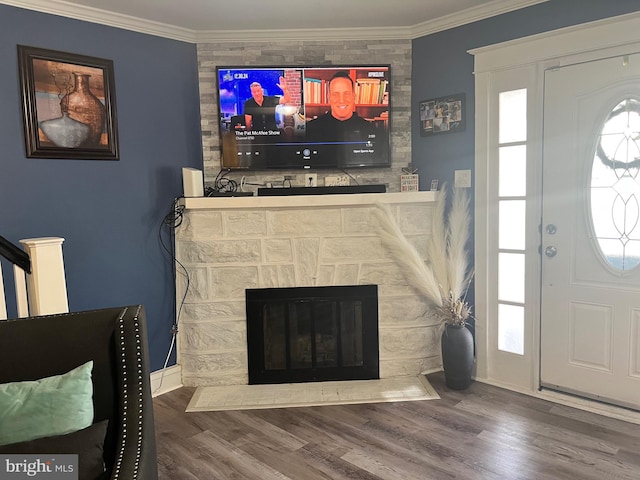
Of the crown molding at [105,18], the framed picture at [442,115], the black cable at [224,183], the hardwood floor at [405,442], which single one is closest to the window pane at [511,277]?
the hardwood floor at [405,442]

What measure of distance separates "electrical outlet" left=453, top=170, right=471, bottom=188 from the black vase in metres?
0.97

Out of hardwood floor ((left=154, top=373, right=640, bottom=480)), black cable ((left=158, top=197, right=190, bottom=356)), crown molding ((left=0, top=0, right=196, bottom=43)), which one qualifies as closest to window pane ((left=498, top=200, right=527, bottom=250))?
Result: hardwood floor ((left=154, top=373, right=640, bottom=480))

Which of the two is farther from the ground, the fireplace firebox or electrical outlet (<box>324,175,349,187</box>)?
electrical outlet (<box>324,175,349,187</box>)

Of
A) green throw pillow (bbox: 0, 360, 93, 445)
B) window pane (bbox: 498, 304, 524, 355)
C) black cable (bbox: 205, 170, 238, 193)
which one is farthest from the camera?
black cable (bbox: 205, 170, 238, 193)

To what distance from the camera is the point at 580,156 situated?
8.88 feet

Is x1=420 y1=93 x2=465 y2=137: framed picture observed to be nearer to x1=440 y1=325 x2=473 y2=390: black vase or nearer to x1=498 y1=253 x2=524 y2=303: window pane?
x1=498 y1=253 x2=524 y2=303: window pane

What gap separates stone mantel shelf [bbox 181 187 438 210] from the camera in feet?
10.1

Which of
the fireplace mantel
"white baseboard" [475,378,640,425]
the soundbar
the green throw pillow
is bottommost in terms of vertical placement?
"white baseboard" [475,378,640,425]

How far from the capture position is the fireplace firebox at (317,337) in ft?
10.6

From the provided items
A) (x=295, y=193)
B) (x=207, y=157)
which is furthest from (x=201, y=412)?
(x=207, y=157)

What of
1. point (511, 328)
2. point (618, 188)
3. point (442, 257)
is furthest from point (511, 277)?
point (618, 188)

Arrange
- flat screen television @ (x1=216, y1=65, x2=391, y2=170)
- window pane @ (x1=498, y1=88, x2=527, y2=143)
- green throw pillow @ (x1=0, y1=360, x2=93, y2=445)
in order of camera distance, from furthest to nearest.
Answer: flat screen television @ (x1=216, y1=65, x2=391, y2=170)
window pane @ (x1=498, y1=88, x2=527, y2=143)
green throw pillow @ (x1=0, y1=360, x2=93, y2=445)

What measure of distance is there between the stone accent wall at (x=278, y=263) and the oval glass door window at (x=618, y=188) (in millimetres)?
1019

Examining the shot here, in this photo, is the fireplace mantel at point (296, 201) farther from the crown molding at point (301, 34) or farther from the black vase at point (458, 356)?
the crown molding at point (301, 34)
